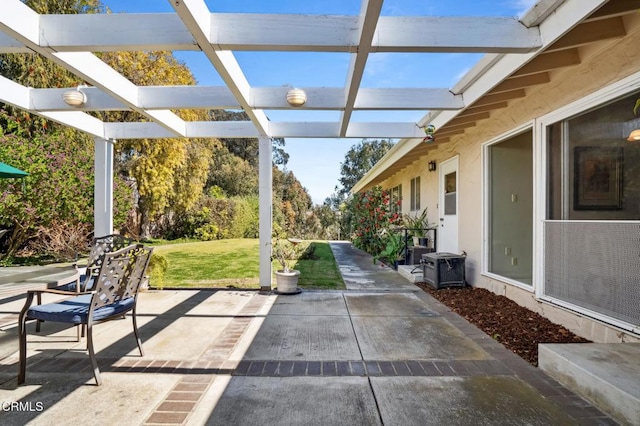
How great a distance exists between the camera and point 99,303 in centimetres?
293

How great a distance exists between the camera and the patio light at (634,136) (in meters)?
3.21

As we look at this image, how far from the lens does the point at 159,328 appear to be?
13.4 feet

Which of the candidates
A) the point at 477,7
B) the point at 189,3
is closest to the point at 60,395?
the point at 189,3

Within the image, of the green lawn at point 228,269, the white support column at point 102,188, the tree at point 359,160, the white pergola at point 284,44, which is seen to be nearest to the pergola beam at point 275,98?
the white pergola at point 284,44

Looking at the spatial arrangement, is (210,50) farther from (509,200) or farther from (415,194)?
(415,194)

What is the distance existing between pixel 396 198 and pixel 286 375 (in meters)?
11.1

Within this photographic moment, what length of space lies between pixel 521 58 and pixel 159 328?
4.83 m

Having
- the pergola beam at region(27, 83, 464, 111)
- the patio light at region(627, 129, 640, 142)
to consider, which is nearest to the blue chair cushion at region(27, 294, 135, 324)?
the pergola beam at region(27, 83, 464, 111)

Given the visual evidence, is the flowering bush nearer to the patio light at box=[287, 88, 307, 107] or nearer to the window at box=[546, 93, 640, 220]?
the window at box=[546, 93, 640, 220]

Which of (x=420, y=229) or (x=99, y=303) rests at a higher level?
(x=420, y=229)

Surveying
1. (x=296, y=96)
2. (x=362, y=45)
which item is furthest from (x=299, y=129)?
(x=362, y=45)

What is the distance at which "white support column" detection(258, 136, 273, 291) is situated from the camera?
6125 mm

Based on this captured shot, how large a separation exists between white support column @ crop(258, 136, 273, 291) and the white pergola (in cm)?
113

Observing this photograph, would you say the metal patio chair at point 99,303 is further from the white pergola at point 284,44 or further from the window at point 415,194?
the window at point 415,194
